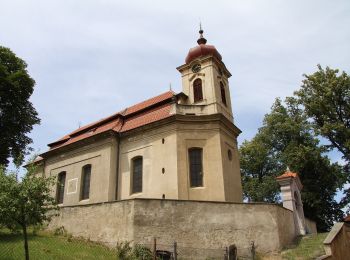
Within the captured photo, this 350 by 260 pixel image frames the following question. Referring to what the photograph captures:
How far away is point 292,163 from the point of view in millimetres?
27078

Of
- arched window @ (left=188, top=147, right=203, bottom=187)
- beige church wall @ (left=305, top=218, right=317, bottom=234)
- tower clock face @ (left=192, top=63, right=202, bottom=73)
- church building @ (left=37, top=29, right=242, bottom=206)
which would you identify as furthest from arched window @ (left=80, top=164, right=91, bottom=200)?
beige church wall @ (left=305, top=218, right=317, bottom=234)

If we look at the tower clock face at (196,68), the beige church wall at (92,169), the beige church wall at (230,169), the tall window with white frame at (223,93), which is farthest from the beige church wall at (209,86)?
the beige church wall at (92,169)

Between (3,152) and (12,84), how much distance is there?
187 inches

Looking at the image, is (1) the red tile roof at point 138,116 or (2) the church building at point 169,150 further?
(1) the red tile roof at point 138,116

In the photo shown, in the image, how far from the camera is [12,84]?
78.2 feet

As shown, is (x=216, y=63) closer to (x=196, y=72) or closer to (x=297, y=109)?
(x=196, y=72)

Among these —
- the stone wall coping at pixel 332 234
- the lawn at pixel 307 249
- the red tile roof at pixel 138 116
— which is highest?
the red tile roof at pixel 138 116

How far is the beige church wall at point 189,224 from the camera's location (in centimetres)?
1591

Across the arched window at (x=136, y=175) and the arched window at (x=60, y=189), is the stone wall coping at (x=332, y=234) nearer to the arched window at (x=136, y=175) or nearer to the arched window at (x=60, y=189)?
the arched window at (x=136, y=175)

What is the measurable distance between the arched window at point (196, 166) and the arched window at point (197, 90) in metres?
4.16

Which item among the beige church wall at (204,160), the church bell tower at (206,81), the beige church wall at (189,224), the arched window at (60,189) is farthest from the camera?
the arched window at (60,189)

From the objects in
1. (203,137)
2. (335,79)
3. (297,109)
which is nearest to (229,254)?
(203,137)

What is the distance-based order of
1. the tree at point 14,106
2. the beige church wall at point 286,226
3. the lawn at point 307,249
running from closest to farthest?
1. the lawn at point 307,249
2. the beige church wall at point 286,226
3. the tree at point 14,106

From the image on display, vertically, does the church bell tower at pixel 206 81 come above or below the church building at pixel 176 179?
above
